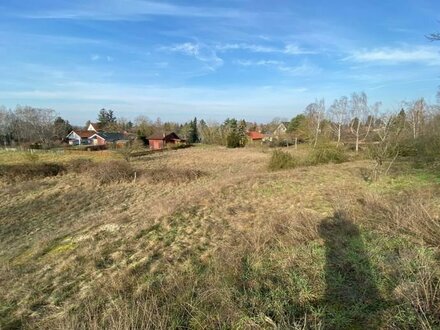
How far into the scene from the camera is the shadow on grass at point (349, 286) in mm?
3580

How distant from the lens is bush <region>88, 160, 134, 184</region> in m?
22.6

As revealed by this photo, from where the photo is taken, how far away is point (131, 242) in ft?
25.8

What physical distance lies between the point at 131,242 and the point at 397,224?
6097 mm

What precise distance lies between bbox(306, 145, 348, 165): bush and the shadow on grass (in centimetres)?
1876

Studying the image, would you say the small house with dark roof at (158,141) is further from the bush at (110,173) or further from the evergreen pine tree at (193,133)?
the bush at (110,173)

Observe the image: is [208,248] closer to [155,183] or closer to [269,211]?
[269,211]

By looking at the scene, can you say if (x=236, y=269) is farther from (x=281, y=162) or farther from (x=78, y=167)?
(x=78, y=167)

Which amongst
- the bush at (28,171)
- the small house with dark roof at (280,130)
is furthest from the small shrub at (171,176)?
the small house with dark roof at (280,130)

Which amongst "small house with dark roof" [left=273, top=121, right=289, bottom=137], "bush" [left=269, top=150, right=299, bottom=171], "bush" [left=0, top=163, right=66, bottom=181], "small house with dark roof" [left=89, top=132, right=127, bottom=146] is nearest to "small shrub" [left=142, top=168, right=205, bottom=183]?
"bush" [left=269, top=150, right=299, bottom=171]

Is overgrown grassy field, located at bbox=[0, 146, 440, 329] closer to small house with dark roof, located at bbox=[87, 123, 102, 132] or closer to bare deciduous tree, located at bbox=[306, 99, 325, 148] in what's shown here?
bare deciduous tree, located at bbox=[306, 99, 325, 148]

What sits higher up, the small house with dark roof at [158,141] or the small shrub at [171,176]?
the small house with dark roof at [158,141]

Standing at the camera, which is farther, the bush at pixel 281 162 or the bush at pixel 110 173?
the bush at pixel 281 162

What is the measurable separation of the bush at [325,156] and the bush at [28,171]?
21278mm

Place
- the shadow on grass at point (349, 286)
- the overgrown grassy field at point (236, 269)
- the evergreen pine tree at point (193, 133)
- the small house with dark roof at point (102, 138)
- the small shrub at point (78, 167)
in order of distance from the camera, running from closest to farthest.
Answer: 1. the shadow on grass at point (349, 286)
2. the overgrown grassy field at point (236, 269)
3. the small shrub at point (78, 167)
4. the small house with dark roof at point (102, 138)
5. the evergreen pine tree at point (193, 133)
